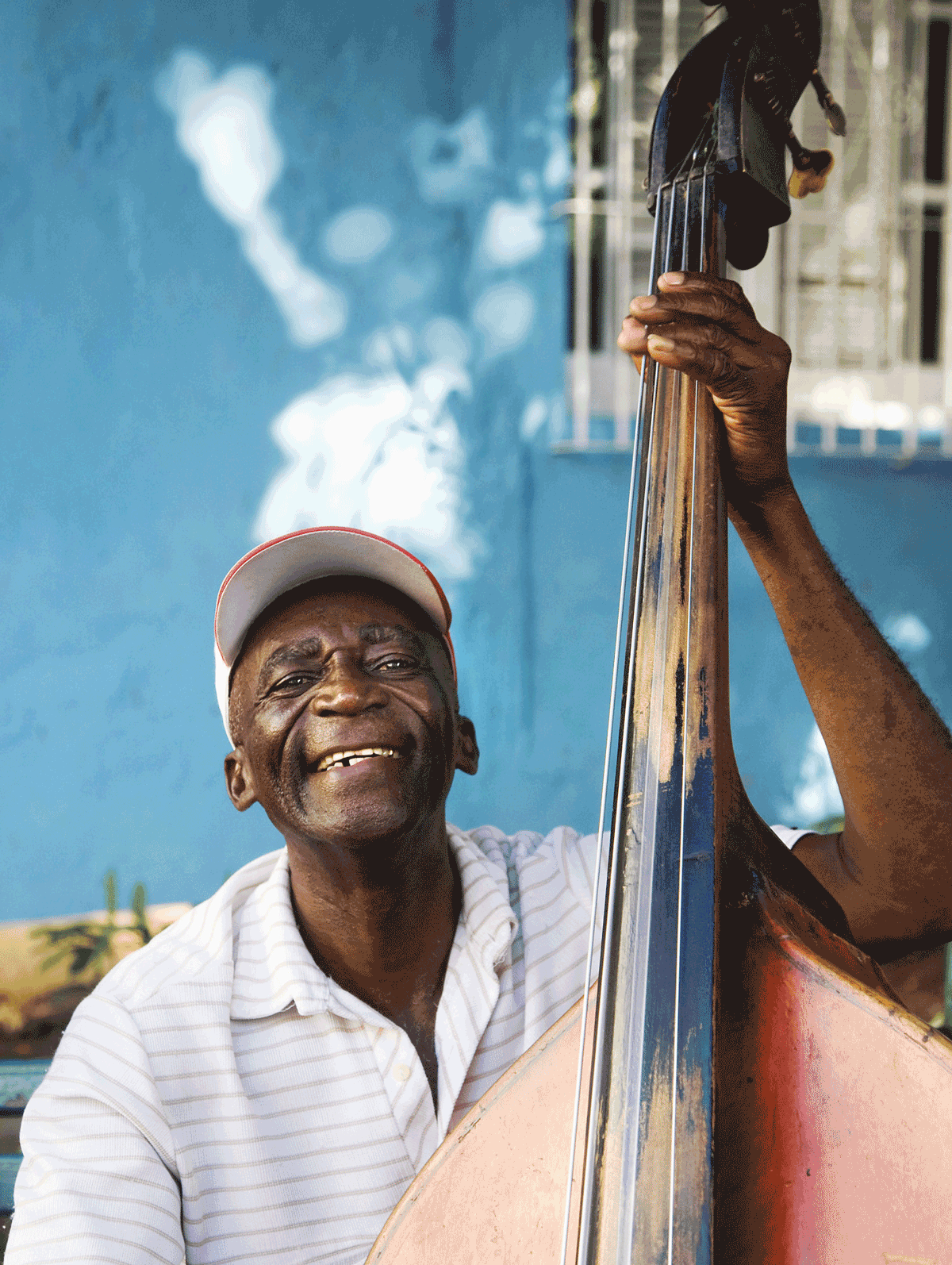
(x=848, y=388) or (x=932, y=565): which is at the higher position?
(x=848, y=388)

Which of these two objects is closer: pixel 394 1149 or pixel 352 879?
pixel 394 1149

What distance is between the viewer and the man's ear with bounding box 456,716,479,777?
149 centimetres

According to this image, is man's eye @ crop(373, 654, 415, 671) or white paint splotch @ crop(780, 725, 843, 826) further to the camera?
white paint splotch @ crop(780, 725, 843, 826)

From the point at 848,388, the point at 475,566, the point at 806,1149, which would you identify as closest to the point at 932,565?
the point at 848,388

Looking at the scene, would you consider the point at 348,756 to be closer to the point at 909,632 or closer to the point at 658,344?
the point at 658,344

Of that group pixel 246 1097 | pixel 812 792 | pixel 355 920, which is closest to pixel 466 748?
pixel 355 920

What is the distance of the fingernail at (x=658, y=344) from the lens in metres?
0.84

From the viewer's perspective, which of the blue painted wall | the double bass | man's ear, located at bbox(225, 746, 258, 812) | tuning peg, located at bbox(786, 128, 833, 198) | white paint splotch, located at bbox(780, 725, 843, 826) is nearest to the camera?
the double bass

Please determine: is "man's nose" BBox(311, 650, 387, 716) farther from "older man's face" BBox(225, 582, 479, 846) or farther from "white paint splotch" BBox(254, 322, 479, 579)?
"white paint splotch" BBox(254, 322, 479, 579)

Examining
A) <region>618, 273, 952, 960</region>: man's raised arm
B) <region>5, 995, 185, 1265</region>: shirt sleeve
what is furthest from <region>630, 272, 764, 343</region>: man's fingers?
<region>5, 995, 185, 1265</region>: shirt sleeve

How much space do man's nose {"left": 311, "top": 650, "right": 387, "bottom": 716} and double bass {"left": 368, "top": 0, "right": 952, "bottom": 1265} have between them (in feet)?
1.58

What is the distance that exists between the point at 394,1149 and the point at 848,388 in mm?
2601

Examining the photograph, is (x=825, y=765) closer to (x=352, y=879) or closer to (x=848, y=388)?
(x=848, y=388)

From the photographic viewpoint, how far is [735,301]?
88 cm
